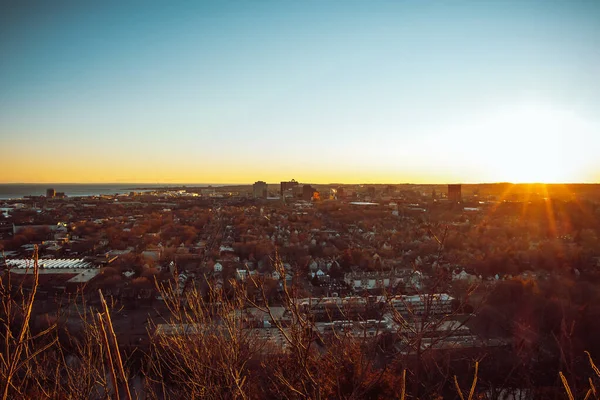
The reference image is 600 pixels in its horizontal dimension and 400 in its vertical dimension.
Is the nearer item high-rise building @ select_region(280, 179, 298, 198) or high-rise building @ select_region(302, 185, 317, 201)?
high-rise building @ select_region(302, 185, 317, 201)

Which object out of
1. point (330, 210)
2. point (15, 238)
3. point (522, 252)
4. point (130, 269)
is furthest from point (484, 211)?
point (15, 238)

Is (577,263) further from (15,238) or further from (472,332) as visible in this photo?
(15,238)

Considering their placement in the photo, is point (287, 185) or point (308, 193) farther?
point (287, 185)

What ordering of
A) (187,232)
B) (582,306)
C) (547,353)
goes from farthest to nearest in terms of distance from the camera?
(187,232) < (582,306) < (547,353)

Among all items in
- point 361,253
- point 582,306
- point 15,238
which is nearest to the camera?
point 582,306

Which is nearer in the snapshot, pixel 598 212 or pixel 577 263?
pixel 577 263

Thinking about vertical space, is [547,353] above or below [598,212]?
below

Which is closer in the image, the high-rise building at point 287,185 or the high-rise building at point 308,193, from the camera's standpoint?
the high-rise building at point 308,193

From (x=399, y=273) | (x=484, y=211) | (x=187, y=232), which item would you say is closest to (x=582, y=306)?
(x=399, y=273)

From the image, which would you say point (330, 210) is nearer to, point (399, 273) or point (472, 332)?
point (399, 273)
